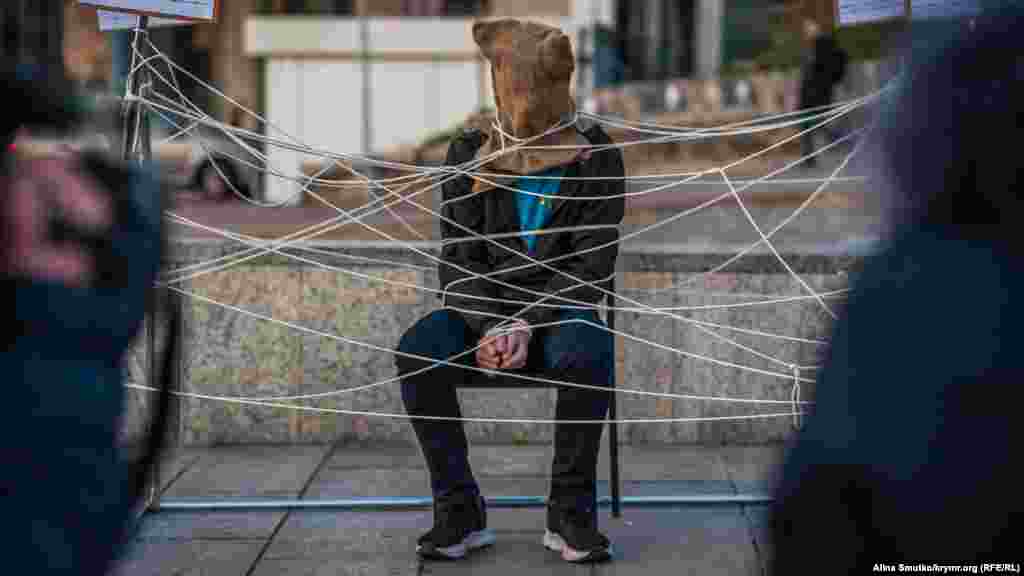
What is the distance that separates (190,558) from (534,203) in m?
1.43

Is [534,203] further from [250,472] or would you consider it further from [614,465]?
[250,472]

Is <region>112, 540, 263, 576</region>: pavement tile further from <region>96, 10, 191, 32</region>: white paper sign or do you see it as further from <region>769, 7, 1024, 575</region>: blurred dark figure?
<region>769, 7, 1024, 575</region>: blurred dark figure

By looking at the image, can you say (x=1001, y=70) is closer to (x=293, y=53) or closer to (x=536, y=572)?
(x=536, y=572)

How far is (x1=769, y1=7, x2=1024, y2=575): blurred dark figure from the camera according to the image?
1.57m

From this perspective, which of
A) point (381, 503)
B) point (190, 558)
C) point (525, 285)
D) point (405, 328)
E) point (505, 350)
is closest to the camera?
point (505, 350)

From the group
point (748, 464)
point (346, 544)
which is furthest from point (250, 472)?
point (748, 464)

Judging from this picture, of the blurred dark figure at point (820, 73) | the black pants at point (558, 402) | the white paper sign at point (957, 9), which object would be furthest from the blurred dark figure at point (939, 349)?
the blurred dark figure at point (820, 73)

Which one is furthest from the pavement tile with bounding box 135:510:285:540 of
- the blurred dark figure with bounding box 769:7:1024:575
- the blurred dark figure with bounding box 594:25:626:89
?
the blurred dark figure with bounding box 594:25:626:89

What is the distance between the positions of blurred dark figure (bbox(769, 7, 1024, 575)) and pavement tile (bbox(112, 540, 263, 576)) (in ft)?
8.52

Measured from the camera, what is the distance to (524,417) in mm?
5273

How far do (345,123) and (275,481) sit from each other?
19950 mm

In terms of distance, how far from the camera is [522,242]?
4152 mm

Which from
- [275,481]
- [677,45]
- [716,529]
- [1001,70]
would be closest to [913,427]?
[1001,70]

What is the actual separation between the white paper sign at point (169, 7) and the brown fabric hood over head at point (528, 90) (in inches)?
31.0
